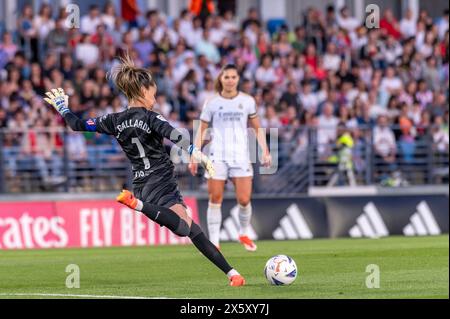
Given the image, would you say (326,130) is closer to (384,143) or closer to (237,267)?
(384,143)

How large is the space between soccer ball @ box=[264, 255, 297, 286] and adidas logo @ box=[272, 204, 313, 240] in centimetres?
1068

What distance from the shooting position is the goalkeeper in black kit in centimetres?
1210

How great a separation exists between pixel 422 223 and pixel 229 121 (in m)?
7.94

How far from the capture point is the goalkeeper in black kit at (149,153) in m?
12.1

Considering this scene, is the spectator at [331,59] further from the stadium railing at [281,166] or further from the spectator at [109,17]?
the spectator at [109,17]

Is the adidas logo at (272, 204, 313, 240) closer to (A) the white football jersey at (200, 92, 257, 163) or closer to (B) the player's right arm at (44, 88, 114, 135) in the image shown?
(A) the white football jersey at (200, 92, 257, 163)

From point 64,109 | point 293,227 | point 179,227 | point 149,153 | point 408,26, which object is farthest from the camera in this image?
point 408,26

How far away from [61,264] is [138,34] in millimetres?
11093

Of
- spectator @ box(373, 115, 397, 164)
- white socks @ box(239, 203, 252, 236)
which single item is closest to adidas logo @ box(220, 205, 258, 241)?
spectator @ box(373, 115, 397, 164)

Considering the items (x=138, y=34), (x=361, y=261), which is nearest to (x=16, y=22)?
(x=138, y=34)

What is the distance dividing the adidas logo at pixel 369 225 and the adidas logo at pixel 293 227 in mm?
887

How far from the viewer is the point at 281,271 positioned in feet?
41.0

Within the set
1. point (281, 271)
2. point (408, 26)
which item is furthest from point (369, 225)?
point (281, 271)
